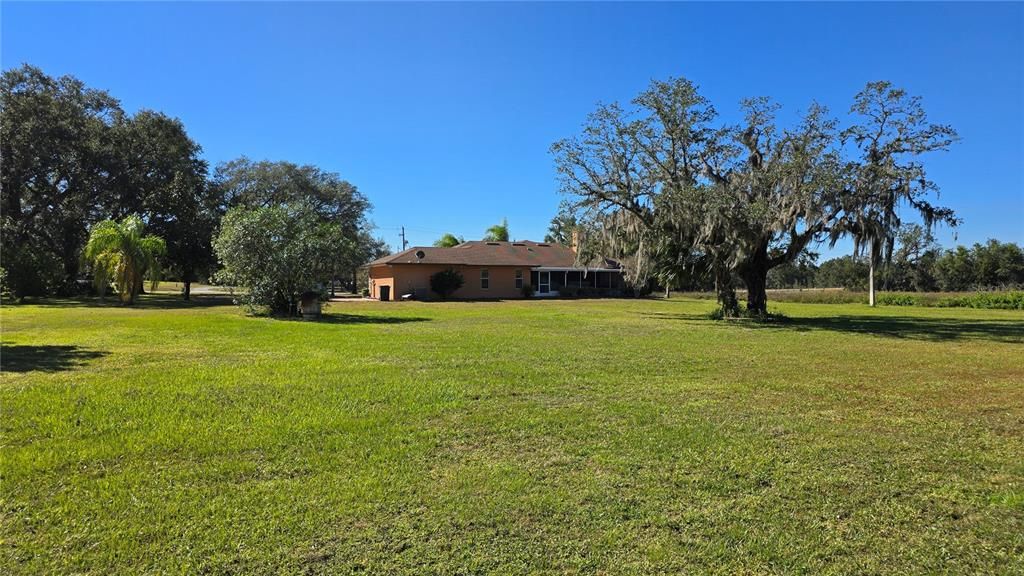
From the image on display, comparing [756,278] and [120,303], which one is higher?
[756,278]

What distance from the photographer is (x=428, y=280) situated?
34531 millimetres

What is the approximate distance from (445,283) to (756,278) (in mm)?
19757

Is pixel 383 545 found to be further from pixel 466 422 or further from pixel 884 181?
pixel 884 181

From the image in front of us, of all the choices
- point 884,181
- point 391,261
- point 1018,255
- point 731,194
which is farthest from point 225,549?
point 1018,255

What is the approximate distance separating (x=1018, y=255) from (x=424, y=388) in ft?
182

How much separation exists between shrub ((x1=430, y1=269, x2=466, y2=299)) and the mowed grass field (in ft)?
83.6

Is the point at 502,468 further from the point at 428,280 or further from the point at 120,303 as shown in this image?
the point at 428,280

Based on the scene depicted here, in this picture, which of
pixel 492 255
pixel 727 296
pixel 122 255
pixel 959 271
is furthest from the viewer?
pixel 959 271

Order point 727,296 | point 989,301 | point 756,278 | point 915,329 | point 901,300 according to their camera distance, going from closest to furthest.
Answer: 1. point 915,329
2. point 756,278
3. point 727,296
4. point 989,301
5. point 901,300

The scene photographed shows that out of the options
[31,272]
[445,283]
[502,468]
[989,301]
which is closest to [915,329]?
[502,468]

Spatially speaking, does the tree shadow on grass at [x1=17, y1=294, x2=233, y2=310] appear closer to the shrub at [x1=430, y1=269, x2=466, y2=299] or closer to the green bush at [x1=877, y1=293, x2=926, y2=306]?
the shrub at [x1=430, y1=269, x2=466, y2=299]

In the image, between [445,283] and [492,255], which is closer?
[445,283]

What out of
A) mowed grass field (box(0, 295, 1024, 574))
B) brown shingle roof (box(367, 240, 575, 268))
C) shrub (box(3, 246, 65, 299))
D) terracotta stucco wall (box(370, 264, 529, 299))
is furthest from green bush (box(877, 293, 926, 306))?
shrub (box(3, 246, 65, 299))

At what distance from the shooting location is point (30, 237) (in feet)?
97.1
